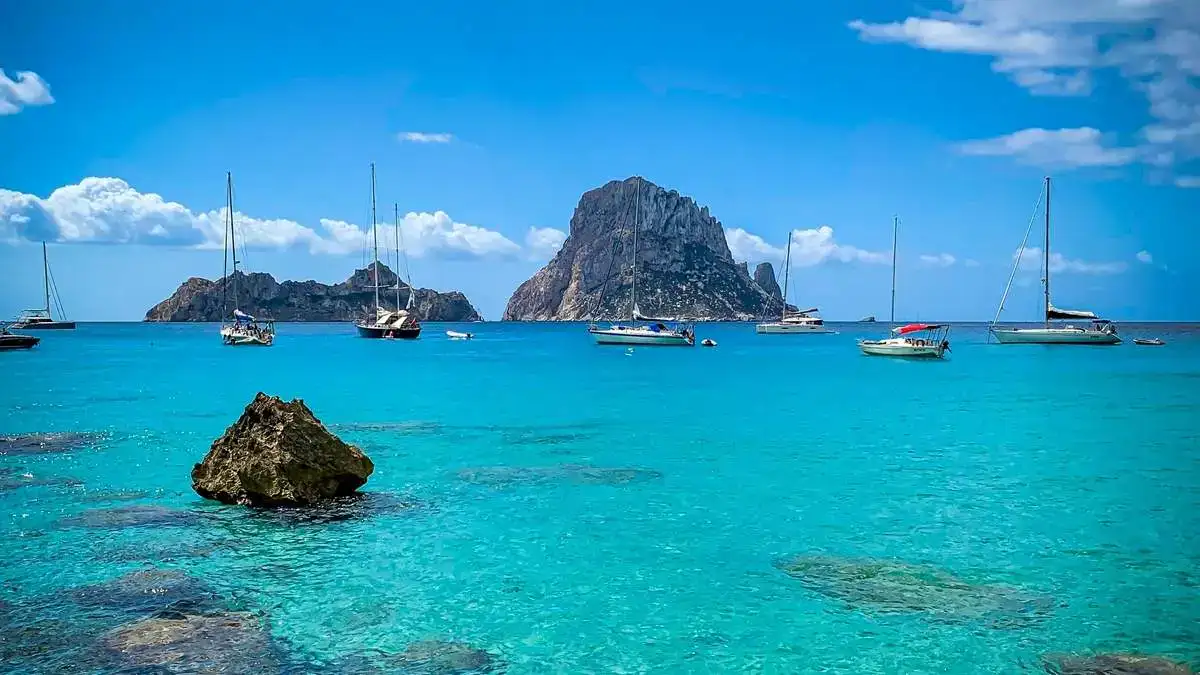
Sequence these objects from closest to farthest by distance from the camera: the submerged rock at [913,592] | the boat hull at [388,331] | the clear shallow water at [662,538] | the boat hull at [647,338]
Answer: the clear shallow water at [662,538], the submerged rock at [913,592], the boat hull at [647,338], the boat hull at [388,331]

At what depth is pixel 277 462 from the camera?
48.9 feet

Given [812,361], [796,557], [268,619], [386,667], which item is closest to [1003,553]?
[796,557]

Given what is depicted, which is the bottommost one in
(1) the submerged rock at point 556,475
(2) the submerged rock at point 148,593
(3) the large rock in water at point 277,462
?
(1) the submerged rock at point 556,475

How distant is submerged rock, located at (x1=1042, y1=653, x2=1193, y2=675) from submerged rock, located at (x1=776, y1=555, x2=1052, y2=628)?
3.21 feet

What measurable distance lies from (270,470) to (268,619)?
5837 millimetres

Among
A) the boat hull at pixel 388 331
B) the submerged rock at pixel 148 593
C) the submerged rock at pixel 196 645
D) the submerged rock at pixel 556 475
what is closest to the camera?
the submerged rock at pixel 196 645

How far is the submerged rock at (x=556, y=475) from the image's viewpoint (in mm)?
18795

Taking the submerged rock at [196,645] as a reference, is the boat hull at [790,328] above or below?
above

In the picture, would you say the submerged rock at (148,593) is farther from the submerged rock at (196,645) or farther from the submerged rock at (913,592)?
the submerged rock at (913,592)

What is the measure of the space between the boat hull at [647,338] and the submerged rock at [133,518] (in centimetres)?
7815

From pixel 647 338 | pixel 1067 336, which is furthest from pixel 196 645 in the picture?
pixel 1067 336

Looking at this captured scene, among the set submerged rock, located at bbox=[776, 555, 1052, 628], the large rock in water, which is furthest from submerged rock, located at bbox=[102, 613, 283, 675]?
submerged rock, located at bbox=[776, 555, 1052, 628]

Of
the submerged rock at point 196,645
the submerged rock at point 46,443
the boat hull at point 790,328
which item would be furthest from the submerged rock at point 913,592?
the boat hull at point 790,328

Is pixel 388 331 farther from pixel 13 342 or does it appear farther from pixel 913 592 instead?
pixel 913 592
